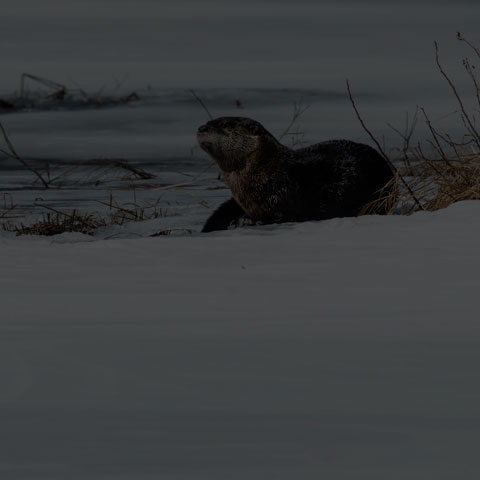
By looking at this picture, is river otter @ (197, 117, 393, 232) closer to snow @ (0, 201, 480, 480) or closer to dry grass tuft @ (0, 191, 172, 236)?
dry grass tuft @ (0, 191, 172, 236)

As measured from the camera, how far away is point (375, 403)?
122 inches

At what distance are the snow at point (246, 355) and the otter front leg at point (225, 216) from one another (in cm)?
A: 124

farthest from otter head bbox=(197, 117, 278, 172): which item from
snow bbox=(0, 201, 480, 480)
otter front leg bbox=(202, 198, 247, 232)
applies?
snow bbox=(0, 201, 480, 480)

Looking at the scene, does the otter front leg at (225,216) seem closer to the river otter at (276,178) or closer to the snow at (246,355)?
the river otter at (276,178)

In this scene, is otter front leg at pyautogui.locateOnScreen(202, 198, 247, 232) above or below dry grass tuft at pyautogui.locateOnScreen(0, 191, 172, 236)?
above

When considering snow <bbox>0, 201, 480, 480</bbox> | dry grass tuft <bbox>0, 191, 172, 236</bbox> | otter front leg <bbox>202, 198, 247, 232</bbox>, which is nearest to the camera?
snow <bbox>0, 201, 480, 480</bbox>

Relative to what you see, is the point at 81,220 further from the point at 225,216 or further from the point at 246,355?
the point at 246,355

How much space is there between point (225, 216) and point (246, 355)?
321cm

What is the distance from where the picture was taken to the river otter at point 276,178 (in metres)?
6.54

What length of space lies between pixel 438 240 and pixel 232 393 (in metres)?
2.05

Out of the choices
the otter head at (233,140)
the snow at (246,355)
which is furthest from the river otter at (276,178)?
the snow at (246,355)

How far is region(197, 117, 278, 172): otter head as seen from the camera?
6527 mm

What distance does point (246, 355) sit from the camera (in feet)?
11.6

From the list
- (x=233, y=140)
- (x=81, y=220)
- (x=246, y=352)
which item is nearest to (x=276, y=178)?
(x=233, y=140)
